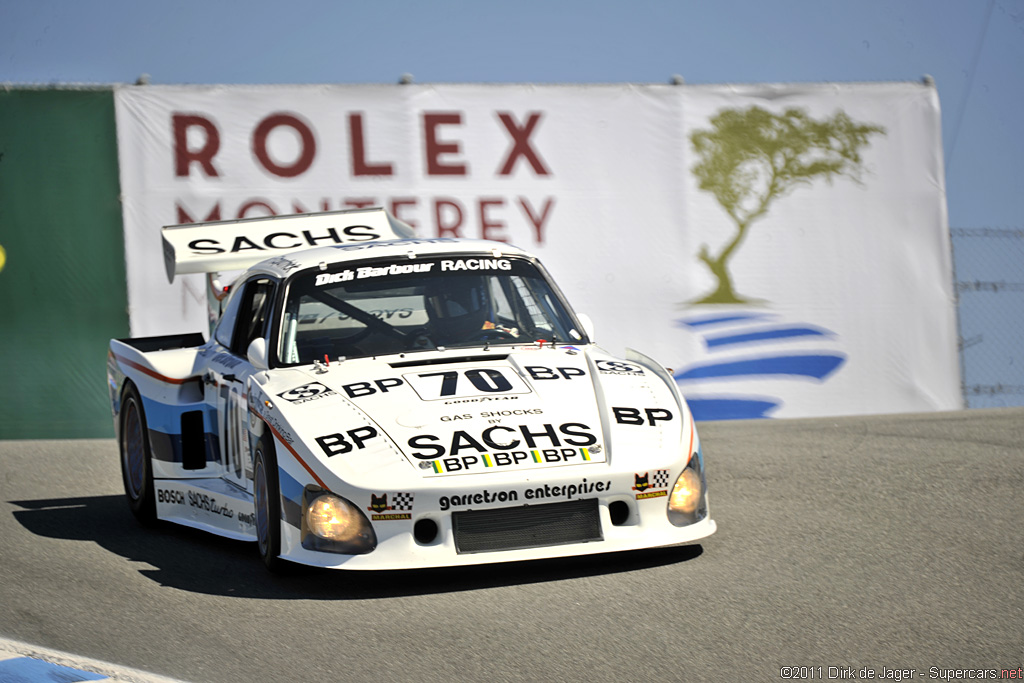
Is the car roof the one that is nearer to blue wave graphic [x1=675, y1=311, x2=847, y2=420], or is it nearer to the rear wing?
the rear wing

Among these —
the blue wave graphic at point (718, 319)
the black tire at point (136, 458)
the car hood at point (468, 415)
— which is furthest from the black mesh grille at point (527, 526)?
the blue wave graphic at point (718, 319)

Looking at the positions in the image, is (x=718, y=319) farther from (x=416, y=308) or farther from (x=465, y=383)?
(x=465, y=383)

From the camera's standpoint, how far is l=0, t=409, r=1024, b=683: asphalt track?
398 cm

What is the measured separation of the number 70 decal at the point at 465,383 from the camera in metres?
5.36

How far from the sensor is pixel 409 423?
16.8 feet

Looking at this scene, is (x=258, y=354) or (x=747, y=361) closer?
(x=258, y=354)

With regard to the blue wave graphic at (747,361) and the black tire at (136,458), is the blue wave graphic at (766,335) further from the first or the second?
the black tire at (136,458)

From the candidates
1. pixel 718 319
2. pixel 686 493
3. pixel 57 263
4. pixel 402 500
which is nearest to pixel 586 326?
pixel 686 493

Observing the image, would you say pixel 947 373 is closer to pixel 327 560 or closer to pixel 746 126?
pixel 746 126

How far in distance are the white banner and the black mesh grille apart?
6.87 meters

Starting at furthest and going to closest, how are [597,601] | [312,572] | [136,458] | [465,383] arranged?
[136,458]
[465,383]
[312,572]
[597,601]

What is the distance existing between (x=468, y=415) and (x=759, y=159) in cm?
805

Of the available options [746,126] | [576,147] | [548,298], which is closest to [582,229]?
[576,147]

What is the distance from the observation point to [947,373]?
12.3 metres
